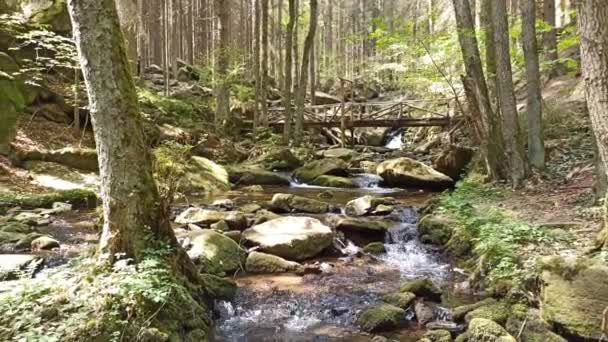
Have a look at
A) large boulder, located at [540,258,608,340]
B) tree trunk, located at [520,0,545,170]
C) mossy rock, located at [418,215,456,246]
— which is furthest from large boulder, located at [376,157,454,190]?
large boulder, located at [540,258,608,340]

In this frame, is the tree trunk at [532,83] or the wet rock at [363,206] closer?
the tree trunk at [532,83]

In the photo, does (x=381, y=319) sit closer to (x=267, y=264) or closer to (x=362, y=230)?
(x=267, y=264)

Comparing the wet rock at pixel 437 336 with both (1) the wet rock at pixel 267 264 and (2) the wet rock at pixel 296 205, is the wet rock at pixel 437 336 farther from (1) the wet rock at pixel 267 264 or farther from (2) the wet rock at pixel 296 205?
(2) the wet rock at pixel 296 205

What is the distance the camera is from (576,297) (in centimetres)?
387

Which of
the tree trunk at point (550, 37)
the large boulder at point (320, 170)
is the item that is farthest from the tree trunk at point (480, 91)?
the tree trunk at point (550, 37)

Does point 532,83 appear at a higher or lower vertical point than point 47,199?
higher

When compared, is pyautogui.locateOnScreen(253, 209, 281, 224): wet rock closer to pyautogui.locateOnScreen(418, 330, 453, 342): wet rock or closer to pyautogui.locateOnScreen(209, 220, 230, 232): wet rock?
pyautogui.locateOnScreen(209, 220, 230, 232): wet rock

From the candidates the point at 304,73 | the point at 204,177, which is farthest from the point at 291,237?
the point at 304,73

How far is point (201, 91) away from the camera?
840 inches

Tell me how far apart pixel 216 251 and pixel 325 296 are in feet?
5.03

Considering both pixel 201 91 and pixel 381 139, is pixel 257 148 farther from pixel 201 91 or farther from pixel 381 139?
pixel 381 139

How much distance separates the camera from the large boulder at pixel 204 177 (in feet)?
36.8

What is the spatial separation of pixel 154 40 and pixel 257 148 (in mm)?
14517

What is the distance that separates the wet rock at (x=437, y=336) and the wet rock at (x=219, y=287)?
209cm
